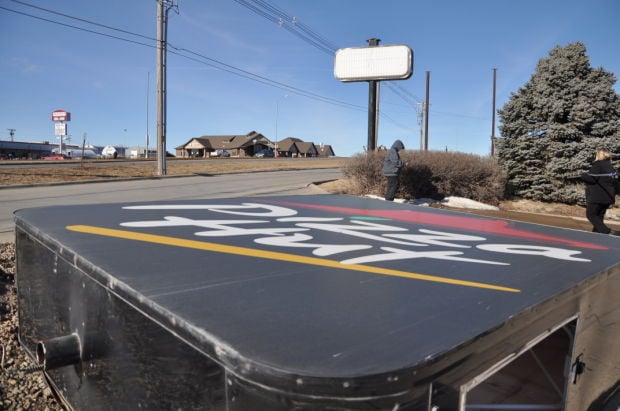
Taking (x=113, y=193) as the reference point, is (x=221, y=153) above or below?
above

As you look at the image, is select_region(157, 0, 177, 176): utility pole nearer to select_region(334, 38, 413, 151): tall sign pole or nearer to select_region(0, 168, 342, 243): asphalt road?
select_region(0, 168, 342, 243): asphalt road

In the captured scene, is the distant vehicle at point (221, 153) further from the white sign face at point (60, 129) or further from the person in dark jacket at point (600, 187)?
the person in dark jacket at point (600, 187)

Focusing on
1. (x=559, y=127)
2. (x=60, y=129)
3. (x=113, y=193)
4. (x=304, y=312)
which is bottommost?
(x=113, y=193)

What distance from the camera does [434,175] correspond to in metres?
11.9

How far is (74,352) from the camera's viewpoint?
1.53 m

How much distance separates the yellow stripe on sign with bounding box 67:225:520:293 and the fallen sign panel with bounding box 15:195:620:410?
0.04ft

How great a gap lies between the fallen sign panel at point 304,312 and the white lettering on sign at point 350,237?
2cm

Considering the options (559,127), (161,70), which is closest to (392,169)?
(559,127)

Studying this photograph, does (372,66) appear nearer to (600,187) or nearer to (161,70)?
(600,187)

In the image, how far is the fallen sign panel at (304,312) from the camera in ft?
2.69

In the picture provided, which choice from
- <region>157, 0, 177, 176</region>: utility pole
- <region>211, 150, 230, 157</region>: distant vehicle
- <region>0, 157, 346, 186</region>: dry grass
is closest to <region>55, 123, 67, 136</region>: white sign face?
<region>0, 157, 346, 186</region>: dry grass

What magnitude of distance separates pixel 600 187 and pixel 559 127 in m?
8.44

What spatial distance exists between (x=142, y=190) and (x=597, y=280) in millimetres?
12302

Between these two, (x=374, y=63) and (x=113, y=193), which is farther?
(x=374, y=63)
